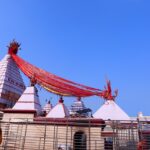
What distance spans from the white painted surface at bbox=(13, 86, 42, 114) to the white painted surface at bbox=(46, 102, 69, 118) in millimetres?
1027

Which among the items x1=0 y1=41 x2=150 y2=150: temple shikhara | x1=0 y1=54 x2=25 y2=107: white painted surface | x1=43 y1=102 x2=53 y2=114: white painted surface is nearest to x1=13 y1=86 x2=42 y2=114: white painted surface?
x1=0 y1=41 x2=150 y2=150: temple shikhara

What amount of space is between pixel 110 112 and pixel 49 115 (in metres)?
4.79

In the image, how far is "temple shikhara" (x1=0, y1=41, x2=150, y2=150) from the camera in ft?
45.8

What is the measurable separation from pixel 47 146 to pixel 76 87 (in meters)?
6.65

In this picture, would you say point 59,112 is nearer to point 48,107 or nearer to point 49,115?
point 49,115

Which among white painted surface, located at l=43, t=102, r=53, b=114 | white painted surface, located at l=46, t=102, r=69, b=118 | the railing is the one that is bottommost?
the railing

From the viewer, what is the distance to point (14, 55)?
24438 millimetres

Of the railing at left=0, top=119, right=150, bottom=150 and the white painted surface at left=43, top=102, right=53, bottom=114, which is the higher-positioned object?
the white painted surface at left=43, top=102, right=53, bottom=114

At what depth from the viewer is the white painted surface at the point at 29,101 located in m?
17.1

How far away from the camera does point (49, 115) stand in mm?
17344

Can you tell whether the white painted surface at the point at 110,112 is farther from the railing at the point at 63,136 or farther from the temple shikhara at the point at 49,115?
the railing at the point at 63,136

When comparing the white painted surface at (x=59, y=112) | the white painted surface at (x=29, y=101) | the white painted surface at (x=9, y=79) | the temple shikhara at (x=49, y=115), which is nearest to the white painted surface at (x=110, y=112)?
the temple shikhara at (x=49, y=115)

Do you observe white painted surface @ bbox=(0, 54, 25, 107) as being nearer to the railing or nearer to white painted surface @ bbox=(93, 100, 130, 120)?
the railing

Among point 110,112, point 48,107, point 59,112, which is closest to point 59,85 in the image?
point 59,112
